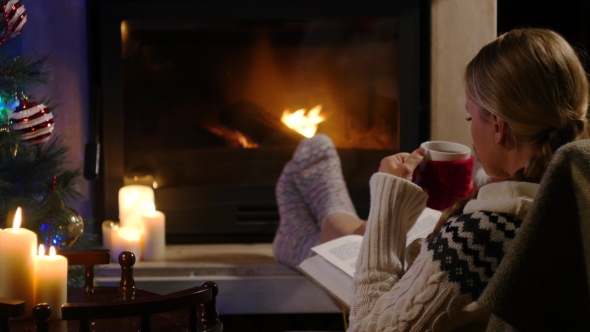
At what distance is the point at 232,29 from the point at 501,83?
1333 mm

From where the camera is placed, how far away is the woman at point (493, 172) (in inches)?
29.8

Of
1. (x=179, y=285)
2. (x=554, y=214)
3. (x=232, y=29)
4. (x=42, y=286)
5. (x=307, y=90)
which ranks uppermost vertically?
(x=232, y=29)

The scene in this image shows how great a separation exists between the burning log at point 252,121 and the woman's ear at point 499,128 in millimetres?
1253

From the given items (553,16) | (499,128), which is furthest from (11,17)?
(553,16)

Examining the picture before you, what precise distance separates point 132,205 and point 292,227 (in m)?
0.45

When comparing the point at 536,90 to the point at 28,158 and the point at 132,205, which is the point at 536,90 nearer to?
the point at 28,158

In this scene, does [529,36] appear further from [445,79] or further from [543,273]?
[445,79]

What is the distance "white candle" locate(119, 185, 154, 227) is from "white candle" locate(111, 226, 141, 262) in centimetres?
3

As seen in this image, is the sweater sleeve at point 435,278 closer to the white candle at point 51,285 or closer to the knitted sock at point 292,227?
the white candle at point 51,285

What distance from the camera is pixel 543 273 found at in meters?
0.45

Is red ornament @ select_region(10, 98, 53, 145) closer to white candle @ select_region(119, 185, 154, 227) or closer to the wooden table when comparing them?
the wooden table

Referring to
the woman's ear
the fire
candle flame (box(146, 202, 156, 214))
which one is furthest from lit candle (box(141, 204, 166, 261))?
the woman's ear

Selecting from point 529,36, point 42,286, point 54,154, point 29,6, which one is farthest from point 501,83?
point 29,6

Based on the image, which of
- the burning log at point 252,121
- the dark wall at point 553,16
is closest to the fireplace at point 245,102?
the burning log at point 252,121
